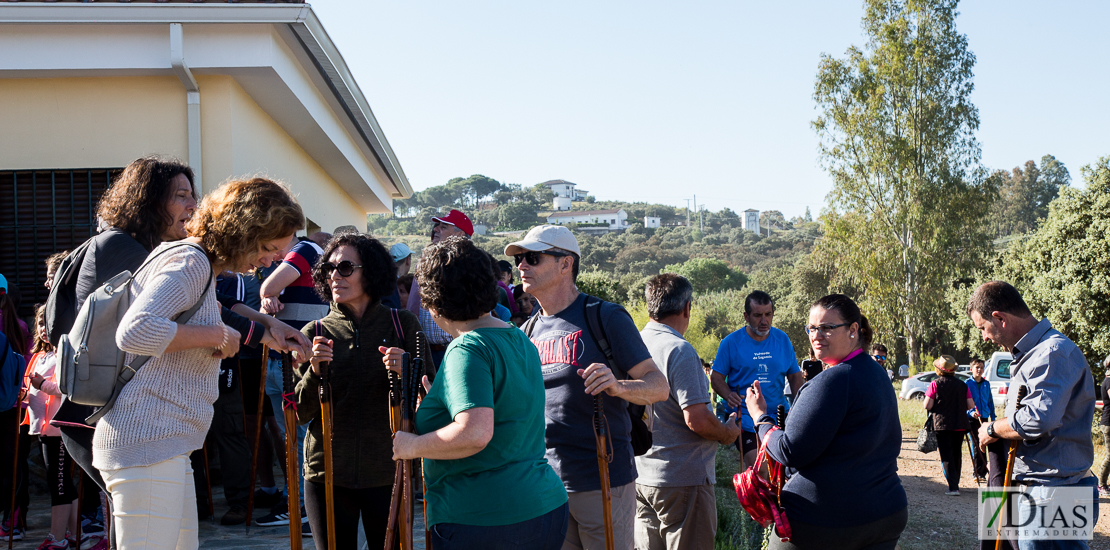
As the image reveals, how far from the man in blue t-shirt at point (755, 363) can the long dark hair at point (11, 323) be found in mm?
5167

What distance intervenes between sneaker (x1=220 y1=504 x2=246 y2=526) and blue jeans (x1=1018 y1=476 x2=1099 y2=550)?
480cm

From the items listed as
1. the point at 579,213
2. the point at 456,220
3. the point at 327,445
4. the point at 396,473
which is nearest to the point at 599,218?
the point at 579,213

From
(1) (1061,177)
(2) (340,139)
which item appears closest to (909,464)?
(2) (340,139)

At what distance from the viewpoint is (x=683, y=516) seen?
13.4ft

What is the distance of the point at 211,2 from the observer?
22.5 feet

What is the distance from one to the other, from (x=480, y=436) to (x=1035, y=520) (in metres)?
3.56

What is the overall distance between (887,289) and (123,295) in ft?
103

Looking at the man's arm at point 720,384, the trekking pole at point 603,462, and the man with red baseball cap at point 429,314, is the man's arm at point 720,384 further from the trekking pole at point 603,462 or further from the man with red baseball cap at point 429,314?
the trekking pole at point 603,462

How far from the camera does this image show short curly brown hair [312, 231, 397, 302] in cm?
352

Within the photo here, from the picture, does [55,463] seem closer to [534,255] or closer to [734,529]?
[534,255]

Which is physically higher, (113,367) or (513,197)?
(513,197)

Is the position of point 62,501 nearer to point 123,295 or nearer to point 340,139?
point 123,295

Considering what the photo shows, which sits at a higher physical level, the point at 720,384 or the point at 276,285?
the point at 276,285

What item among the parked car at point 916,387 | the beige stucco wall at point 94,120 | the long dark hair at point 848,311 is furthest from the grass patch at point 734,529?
the parked car at point 916,387
